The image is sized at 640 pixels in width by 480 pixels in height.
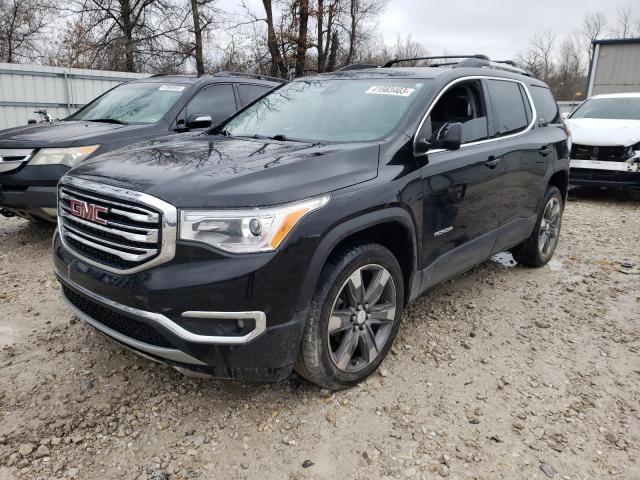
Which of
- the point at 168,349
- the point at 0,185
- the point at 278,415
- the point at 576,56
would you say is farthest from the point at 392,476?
the point at 576,56

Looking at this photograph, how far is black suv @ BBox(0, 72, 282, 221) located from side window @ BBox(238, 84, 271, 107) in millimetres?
13

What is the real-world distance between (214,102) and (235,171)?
14.0 ft

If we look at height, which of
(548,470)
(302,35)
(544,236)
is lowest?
(548,470)

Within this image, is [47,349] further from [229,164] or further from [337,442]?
[337,442]

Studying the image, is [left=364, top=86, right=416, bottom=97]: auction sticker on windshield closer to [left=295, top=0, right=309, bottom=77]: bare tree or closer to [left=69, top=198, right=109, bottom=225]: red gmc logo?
[left=69, top=198, right=109, bottom=225]: red gmc logo

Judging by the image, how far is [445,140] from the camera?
3.11 m

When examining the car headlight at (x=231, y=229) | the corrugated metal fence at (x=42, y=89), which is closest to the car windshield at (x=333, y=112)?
the car headlight at (x=231, y=229)

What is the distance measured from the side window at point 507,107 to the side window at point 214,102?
11.4 ft

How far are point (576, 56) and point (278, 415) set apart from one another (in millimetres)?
58456

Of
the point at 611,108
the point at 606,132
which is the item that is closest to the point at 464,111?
the point at 606,132

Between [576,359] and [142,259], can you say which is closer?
[142,259]

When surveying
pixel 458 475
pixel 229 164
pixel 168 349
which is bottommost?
pixel 458 475

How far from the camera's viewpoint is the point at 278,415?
277 cm

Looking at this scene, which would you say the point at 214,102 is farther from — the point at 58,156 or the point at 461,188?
the point at 461,188
